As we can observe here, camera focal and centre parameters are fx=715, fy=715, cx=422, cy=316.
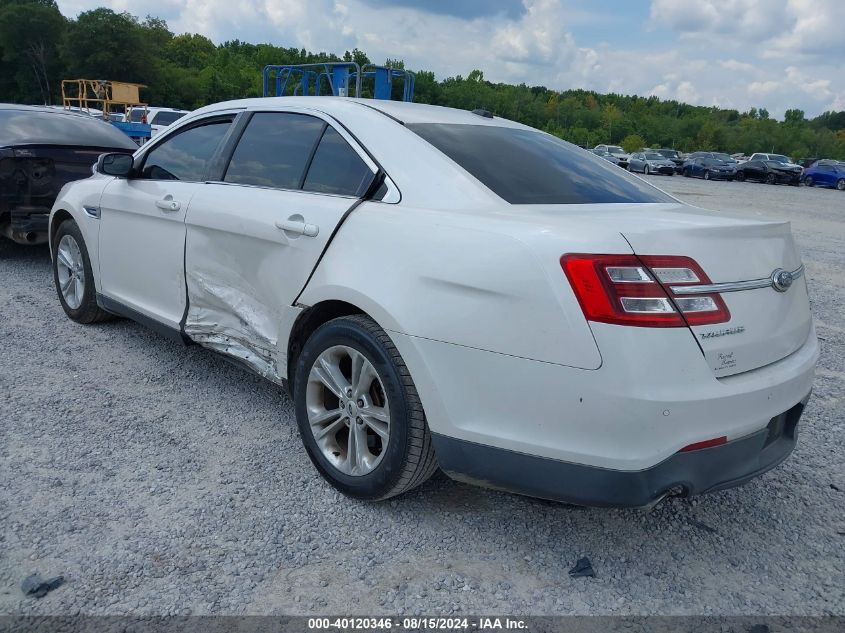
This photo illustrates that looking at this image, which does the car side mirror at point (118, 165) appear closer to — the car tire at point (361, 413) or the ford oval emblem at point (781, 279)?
the car tire at point (361, 413)

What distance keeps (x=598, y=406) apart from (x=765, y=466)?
31.7 inches

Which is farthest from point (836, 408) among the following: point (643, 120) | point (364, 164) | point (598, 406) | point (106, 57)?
point (643, 120)

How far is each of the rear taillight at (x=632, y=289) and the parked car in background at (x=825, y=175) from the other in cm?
3685

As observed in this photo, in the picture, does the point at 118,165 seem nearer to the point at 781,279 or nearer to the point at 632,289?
the point at 632,289

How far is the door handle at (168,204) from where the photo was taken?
3.87 m

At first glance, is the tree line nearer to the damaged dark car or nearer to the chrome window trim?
the damaged dark car

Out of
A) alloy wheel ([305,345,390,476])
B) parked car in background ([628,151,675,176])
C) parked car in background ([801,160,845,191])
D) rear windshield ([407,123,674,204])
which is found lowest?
parked car in background ([628,151,675,176])

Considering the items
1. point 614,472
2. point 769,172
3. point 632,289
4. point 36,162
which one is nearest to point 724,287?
point 632,289

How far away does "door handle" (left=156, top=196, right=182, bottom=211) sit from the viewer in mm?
3867

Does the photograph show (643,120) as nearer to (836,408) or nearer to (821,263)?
(821,263)

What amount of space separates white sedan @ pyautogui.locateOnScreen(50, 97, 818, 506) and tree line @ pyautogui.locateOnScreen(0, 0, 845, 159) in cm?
4956

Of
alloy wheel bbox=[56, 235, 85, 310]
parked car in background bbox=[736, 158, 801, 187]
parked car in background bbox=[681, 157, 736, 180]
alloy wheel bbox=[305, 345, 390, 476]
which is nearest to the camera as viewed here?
alloy wheel bbox=[305, 345, 390, 476]

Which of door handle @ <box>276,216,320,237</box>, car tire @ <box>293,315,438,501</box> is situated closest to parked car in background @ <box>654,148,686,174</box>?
door handle @ <box>276,216,320,237</box>

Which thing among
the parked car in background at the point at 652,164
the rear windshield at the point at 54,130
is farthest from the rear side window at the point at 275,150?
the parked car in background at the point at 652,164
